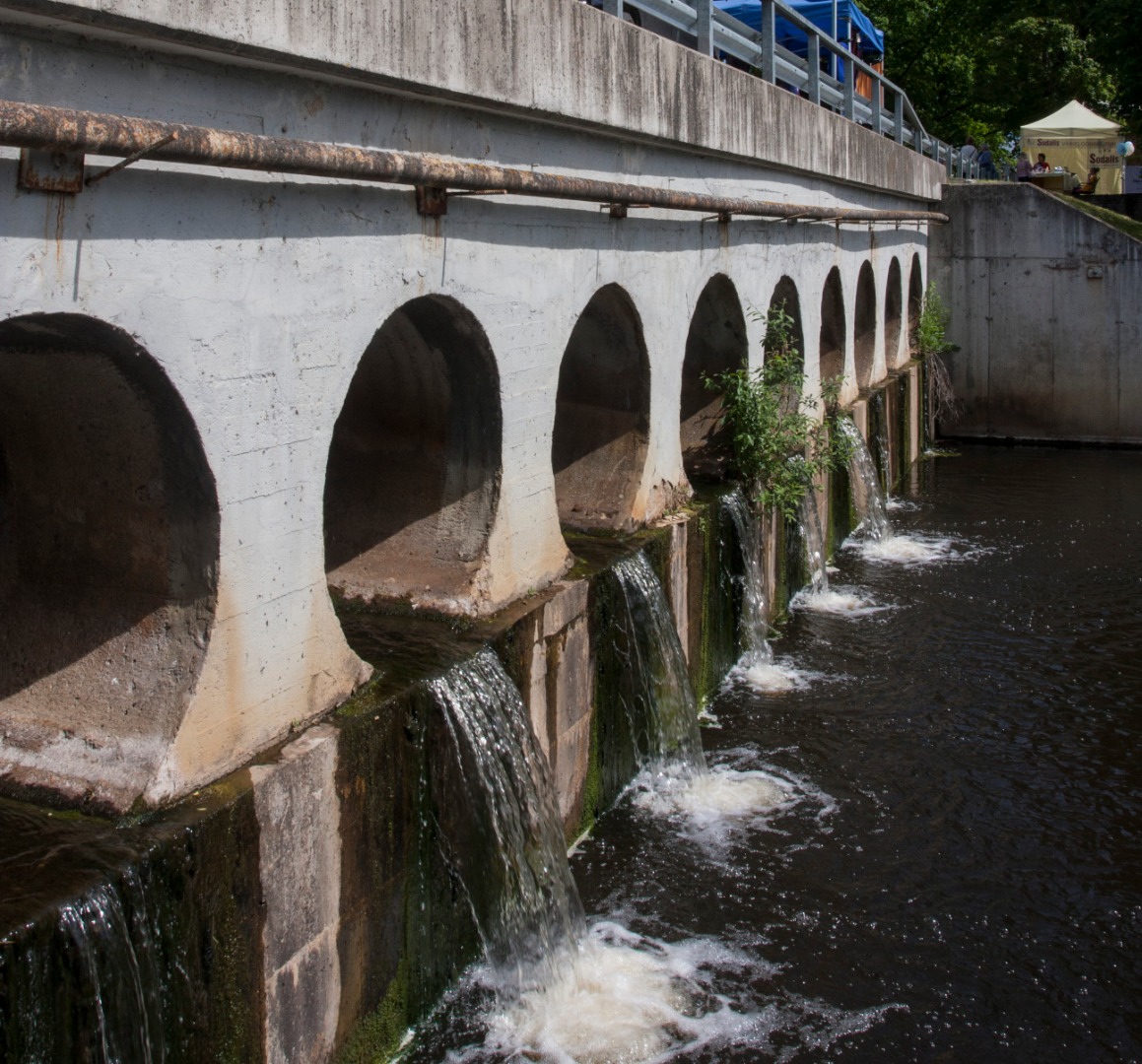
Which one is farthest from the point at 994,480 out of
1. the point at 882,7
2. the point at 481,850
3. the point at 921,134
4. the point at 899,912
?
the point at 882,7

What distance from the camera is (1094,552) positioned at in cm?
1429

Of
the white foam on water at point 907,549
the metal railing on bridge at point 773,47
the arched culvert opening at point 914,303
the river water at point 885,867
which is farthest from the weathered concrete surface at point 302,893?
the arched culvert opening at point 914,303

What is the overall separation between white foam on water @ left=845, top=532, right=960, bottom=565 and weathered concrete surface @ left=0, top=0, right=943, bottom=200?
14.5ft

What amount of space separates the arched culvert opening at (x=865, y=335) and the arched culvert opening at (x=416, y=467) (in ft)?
36.4

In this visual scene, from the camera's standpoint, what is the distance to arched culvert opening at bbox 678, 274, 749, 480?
10914 millimetres

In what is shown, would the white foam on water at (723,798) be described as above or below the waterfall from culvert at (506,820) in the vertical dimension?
below

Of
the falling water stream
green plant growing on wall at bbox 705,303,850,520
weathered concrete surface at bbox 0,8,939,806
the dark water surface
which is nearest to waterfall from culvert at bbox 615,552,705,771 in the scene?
the falling water stream

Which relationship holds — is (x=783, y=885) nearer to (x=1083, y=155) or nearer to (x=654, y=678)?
(x=654, y=678)

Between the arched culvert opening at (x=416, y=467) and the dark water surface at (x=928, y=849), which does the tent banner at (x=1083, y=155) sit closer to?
the dark water surface at (x=928, y=849)

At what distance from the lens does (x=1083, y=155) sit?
29297mm

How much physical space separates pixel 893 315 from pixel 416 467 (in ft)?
46.8

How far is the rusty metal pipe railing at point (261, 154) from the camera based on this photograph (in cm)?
378

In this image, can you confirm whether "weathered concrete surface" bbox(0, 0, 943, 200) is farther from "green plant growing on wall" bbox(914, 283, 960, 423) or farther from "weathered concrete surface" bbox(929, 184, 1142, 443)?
"weathered concrete surface" bbox(929, 184, 1142, 443)

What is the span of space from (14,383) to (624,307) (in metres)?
4.45
